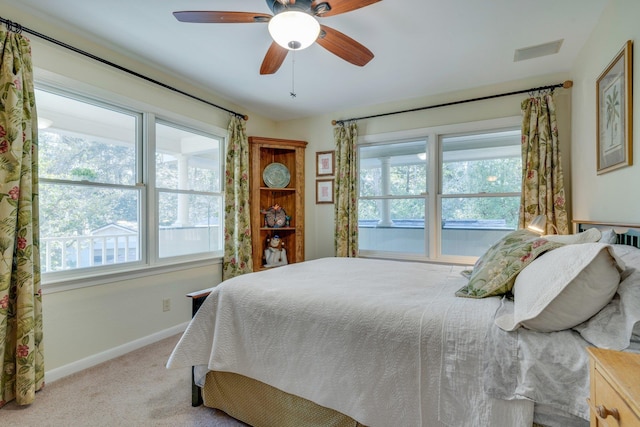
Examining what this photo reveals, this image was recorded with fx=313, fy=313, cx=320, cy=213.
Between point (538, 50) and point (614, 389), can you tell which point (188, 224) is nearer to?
point (614, 389)

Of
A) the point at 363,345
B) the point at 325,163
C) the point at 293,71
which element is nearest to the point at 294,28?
the point at 293,71

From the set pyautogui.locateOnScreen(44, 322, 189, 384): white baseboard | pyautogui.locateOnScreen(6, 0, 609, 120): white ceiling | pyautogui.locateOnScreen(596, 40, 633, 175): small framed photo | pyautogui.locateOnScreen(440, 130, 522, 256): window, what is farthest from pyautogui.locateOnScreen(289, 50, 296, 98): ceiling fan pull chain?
pyautogui.locateOnScreen(44, 322, 189, 384): white baseboard

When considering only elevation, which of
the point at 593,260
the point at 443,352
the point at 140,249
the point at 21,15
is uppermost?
the point at 21,15

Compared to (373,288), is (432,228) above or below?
above

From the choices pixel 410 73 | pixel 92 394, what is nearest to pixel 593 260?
pixel 410 73

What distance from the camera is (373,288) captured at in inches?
67.9

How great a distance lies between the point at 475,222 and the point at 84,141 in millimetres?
3723

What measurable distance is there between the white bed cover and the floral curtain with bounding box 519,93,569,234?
1536mm

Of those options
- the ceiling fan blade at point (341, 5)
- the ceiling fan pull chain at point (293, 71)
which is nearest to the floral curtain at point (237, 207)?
the ceiling fan pull chain at point (293, 71)

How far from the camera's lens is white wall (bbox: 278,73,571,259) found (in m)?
2.94

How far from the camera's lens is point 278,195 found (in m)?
4.31

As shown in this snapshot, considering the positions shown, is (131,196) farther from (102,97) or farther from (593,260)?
(593,260)

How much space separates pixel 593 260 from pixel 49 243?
315cm

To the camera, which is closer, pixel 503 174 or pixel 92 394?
pixel 92 394
